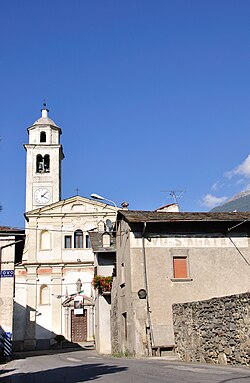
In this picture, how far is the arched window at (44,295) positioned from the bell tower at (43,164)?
9.07m

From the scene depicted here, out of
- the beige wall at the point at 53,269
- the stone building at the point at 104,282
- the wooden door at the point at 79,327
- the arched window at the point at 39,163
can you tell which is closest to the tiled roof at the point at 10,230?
the stone building at the point at 104,282

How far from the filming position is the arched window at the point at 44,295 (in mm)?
42500

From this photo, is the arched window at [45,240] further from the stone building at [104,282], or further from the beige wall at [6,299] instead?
the beige wall at [6,299]

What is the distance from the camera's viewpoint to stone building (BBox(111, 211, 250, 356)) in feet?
A: 64.4

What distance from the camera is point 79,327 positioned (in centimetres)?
4200

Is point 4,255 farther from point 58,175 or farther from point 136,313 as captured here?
point 58,175

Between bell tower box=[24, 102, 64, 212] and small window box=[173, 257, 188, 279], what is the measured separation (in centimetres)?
3012

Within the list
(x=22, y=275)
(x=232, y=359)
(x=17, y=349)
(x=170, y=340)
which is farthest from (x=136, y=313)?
(x=22, y=275)

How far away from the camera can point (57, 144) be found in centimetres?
5078

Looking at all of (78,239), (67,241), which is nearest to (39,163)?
(67,241)

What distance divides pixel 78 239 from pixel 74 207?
301 cm

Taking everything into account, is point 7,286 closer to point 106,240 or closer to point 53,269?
point 106,240

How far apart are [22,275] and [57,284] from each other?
3261 millimetres

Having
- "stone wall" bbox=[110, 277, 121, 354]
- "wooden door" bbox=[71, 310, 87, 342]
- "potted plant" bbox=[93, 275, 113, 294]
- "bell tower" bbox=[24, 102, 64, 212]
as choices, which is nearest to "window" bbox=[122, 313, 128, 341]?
"stone wall" bbox=[110, 277, 121, 354]
